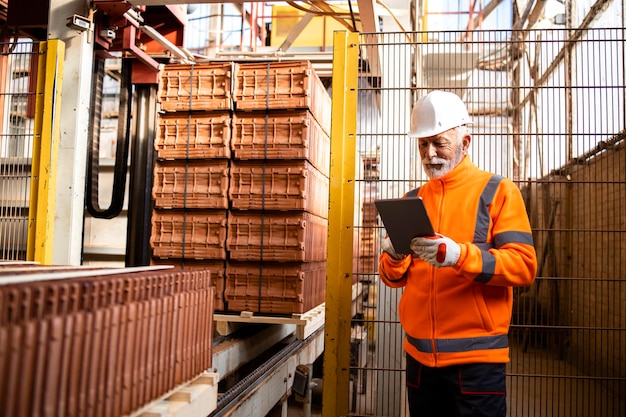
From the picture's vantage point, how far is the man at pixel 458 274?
241cm

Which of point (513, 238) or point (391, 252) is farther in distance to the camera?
point (391, 252)

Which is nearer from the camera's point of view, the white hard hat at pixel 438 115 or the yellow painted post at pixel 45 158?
the white hard hat at pixel 438 115

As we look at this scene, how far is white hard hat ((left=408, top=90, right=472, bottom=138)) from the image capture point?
2.71m

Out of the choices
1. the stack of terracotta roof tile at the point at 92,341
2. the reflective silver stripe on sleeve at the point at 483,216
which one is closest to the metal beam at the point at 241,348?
the stack of terracotta roof tile at the point at 92,341

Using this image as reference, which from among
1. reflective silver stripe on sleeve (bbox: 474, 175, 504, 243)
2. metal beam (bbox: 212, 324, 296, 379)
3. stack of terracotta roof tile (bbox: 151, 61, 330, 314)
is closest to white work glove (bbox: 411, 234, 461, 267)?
reflective silver stripe on sleeve (bbox: 474, 175, 504, 243)

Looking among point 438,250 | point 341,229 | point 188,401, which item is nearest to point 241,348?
point 341,229

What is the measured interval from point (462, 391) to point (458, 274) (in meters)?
0.52

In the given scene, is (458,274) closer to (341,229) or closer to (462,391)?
(462,391)

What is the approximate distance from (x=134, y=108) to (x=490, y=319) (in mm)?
5448

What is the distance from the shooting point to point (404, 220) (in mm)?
2496

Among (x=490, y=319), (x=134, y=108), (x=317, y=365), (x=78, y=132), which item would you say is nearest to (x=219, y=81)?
(x=78, y=132)

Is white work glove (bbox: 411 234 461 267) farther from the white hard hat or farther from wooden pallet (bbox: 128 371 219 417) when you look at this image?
wooden pallet (bbox: 128 371 219 417)

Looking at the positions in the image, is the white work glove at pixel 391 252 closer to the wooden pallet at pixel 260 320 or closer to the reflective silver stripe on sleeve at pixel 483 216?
the reflective silver stripe on sleeve at pixel 483 216

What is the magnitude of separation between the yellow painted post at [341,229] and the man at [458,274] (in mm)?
738
